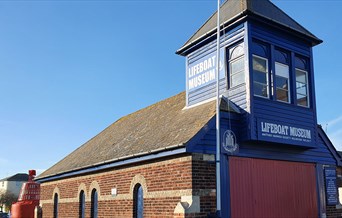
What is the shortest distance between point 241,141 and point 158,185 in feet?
9.44

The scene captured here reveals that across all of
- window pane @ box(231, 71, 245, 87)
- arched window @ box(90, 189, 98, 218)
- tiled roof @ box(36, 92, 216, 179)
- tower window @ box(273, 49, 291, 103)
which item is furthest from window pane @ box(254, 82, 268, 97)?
arched window @ box(90, 189, 98, 218)

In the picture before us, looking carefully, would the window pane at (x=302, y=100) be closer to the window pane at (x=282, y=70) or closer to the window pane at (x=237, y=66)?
the window pane at (x=282, y=70)

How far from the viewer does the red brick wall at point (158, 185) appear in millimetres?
10781

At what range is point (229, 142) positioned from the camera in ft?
37.9

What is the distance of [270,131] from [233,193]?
2.21m

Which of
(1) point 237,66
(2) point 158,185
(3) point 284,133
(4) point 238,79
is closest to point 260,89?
(4) point 238,79

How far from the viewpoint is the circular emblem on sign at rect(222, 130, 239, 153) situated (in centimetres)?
1145

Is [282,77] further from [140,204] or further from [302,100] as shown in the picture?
[140,204]

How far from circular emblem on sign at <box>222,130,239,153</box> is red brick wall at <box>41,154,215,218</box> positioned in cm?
71

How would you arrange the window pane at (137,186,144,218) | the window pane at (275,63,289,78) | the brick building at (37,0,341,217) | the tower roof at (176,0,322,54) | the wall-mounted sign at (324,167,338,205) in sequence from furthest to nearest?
the wall-mounted sign at (324,167,338,205) < the window pane at (137,186,144,218) < the window pane at (275,63,289,78) < the tower roof at (176,0,322,54) < the brick building at (37,0,341,217)

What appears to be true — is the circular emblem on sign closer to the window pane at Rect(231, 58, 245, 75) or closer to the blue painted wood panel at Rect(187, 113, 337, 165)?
the blue painted wood panel at Rect(187, 113, 337, 165)

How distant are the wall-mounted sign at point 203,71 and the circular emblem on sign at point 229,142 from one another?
2.24 m

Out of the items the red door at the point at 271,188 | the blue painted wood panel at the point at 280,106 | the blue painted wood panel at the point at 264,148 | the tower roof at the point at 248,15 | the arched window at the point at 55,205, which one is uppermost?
the tower roof at the point at 248,15

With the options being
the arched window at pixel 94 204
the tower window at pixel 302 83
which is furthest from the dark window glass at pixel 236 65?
the arched window at pixel 94 204
